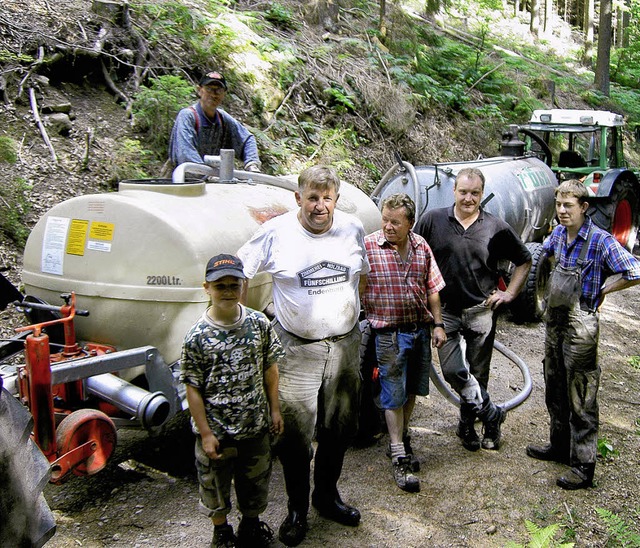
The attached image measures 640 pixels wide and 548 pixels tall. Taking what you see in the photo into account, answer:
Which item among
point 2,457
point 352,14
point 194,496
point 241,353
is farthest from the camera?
point 352,14

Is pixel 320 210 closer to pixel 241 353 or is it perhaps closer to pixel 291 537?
pixel 241 353

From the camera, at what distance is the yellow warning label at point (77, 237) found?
13.1ft

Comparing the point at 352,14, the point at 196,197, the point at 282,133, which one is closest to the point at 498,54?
the point at 352,14

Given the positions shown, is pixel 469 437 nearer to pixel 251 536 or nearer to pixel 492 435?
pixel 492 435

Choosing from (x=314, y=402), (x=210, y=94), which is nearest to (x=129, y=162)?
(x=210, y=94)

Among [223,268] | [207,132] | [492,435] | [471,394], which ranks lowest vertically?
[492,435]

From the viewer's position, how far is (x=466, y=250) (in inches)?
179

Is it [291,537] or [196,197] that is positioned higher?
[196,197]

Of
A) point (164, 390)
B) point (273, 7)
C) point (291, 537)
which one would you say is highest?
point (273, 7)

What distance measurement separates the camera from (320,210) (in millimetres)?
3389

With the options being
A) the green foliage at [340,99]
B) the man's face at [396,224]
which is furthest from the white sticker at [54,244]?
the green foliage at [340,99]

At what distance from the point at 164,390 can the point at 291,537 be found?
42.2 inches

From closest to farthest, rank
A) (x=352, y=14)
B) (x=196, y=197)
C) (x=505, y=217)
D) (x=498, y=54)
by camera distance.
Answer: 1. (x=196, y=197)
2. (x=505, y=217)
3. (x=352, y=14)
4. (x=498, y=54)

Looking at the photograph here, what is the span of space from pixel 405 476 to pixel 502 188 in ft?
16.1
